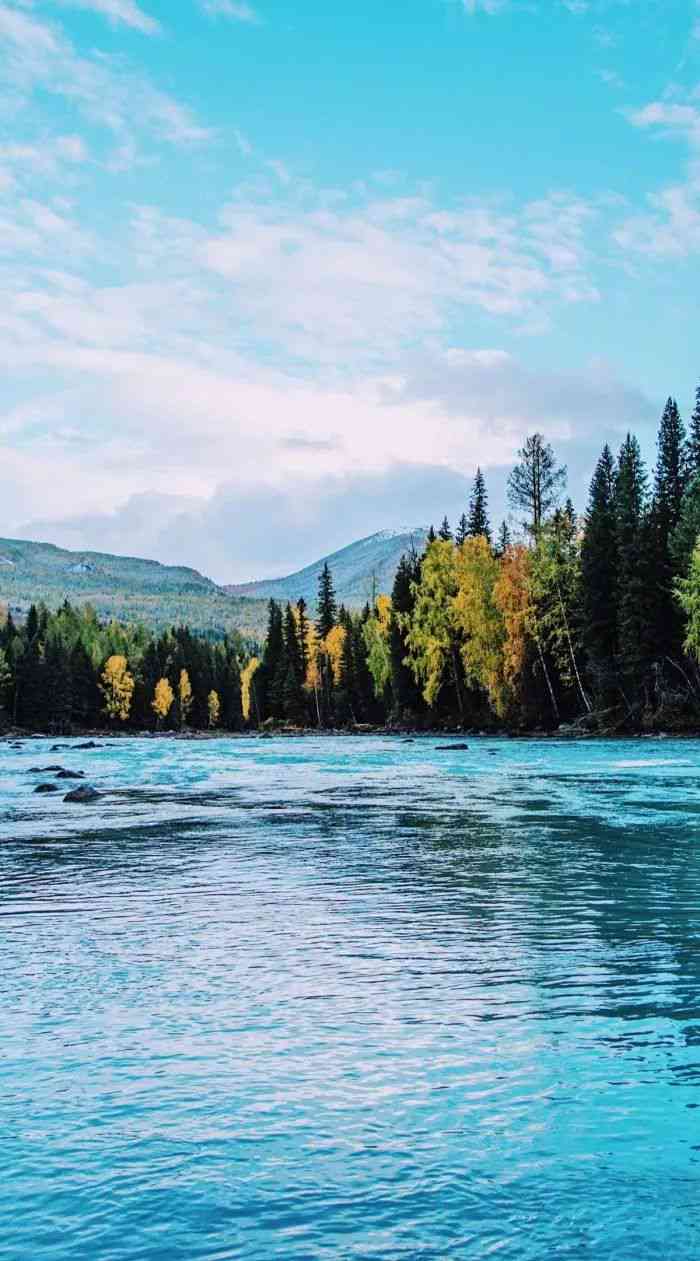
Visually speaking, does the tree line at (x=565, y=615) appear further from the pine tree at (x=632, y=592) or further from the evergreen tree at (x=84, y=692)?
the evergreen tree at (x=84, y=692)

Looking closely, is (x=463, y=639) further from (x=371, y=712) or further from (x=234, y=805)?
(x=234, y=805)

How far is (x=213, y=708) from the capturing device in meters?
158

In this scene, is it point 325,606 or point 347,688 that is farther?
point 325,606

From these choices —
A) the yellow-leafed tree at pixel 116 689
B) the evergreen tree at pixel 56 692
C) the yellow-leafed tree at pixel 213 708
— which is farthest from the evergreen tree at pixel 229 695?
the evergreen tree at pixel 56 692

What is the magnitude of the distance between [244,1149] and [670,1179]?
2.15 metres

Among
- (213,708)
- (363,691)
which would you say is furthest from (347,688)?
(213,708)

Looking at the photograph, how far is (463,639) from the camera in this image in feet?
240

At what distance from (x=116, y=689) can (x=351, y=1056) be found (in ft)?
475

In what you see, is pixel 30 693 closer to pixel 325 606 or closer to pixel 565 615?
pixel 325 606

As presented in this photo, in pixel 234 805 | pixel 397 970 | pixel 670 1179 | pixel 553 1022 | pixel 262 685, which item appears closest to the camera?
pixel 670 1179

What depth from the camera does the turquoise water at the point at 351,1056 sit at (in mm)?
4758

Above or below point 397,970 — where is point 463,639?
above


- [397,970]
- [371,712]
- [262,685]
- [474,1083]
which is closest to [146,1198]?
[474,1083]

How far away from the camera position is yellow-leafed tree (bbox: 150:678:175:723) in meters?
148
